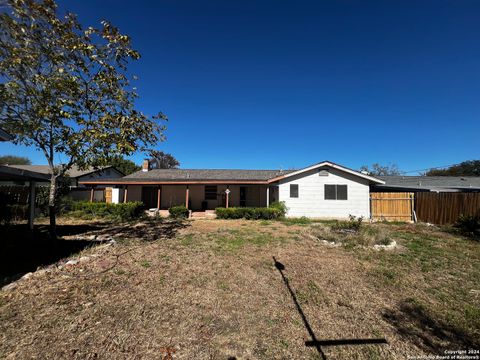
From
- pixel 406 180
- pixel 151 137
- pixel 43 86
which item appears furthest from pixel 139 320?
pixel 406 180

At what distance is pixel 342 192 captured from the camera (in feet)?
51.7

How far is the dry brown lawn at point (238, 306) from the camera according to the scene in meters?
3.13

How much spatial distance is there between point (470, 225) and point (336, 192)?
21.7ft

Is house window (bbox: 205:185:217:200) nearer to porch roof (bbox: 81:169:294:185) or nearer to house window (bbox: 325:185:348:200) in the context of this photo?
porch roof (bbox: 81:169:294:185)

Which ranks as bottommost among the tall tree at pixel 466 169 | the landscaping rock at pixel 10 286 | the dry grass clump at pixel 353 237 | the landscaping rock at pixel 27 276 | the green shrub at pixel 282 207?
the landscaping rock at pixel 10 286

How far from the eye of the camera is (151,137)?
29.3ft

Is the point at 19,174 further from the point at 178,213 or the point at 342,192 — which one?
the point at 342,192

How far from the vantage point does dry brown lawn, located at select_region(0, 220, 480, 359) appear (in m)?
3.13

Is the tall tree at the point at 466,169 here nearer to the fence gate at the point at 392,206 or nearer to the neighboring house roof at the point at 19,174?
the fence gate at the point at 392,206

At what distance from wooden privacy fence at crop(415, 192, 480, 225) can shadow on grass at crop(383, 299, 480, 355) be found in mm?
11707

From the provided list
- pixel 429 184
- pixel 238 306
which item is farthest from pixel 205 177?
pixel 429 184

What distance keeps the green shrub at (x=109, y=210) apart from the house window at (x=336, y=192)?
13150mm

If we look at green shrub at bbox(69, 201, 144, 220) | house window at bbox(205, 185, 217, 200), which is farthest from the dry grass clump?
green shrub at bbox(69, 201, 144, 220)

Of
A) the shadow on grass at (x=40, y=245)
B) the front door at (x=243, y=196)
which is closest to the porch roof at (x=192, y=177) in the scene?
the front door at (x=243, y=196)
